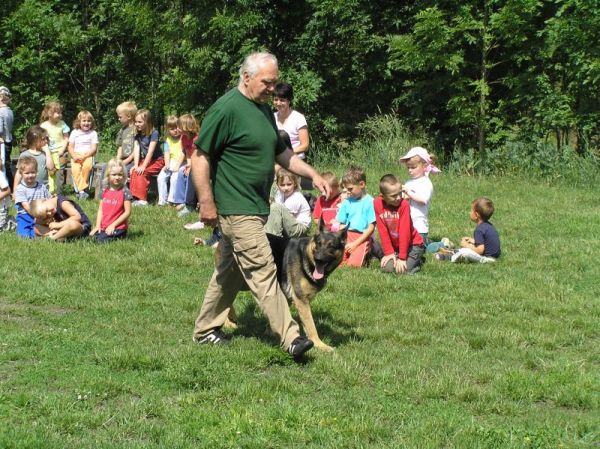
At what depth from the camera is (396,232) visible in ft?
34.3

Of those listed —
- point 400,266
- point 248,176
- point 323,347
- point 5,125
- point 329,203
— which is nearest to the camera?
point 248,176

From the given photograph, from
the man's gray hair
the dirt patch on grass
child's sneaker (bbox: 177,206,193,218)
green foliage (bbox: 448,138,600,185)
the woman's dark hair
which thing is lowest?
the dirt patch on grass

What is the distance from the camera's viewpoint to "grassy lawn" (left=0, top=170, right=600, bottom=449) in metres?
5.35

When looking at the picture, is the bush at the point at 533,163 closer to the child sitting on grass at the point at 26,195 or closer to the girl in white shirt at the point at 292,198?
the girl in white shirt at the point at 292,198

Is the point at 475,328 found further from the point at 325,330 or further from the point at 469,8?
the point at 469,8

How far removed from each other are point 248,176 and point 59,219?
20.2ft

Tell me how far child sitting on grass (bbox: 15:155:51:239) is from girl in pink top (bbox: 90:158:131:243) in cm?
88

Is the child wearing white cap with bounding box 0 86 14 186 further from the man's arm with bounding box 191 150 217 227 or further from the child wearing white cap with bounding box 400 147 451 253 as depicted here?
the man's arm with bounding box 191 150 217 227

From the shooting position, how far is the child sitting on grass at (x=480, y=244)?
427 inches

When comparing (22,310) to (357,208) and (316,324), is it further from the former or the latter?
(357,208)

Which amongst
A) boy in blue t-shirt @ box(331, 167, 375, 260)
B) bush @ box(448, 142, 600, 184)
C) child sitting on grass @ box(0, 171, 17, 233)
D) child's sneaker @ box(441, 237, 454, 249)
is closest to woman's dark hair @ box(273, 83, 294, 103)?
boy in blue t-shirt @ box(331, 167, 375, 260)

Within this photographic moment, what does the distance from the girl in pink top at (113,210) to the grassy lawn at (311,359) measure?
0.63 m

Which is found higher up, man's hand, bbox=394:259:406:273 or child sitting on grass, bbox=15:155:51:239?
child sitting on grass, bbox=15:155:51:239

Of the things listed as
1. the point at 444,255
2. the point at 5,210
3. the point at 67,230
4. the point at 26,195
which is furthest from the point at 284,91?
the point at 5,210
